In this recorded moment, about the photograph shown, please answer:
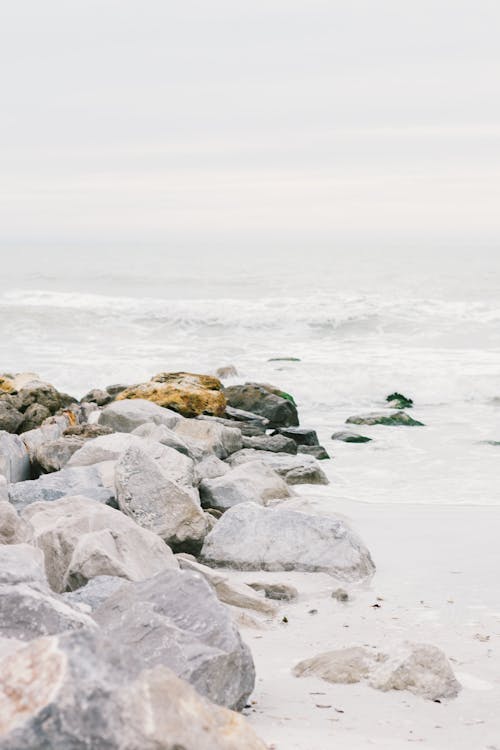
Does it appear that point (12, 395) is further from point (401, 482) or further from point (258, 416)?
point (401, 482)

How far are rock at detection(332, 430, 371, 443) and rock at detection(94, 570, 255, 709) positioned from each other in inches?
326

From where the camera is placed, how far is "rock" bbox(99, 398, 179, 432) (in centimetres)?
1045

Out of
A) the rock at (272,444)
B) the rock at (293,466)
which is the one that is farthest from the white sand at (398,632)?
the rock at (272,444)

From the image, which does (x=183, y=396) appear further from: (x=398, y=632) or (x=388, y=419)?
(x=398, y=632)

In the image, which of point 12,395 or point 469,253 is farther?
point 469,253

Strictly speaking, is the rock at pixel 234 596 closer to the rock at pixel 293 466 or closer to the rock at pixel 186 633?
the rock at pixel 186 633

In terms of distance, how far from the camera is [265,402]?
13320 mm

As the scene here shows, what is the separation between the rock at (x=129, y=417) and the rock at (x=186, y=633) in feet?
21.6

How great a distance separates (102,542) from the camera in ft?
16.4

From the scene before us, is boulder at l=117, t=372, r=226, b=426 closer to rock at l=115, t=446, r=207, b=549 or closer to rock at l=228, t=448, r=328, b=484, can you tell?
rock at l=228, t=448, r=328, b=484

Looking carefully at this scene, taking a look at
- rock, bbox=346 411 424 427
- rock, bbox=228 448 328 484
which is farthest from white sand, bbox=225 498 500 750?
rock, bbox=346 411 424 427

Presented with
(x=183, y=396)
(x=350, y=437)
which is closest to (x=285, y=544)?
(x=350, y=437)

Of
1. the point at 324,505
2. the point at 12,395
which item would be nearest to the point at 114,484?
the point at 324,505

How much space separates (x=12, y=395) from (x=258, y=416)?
3.17 meters
